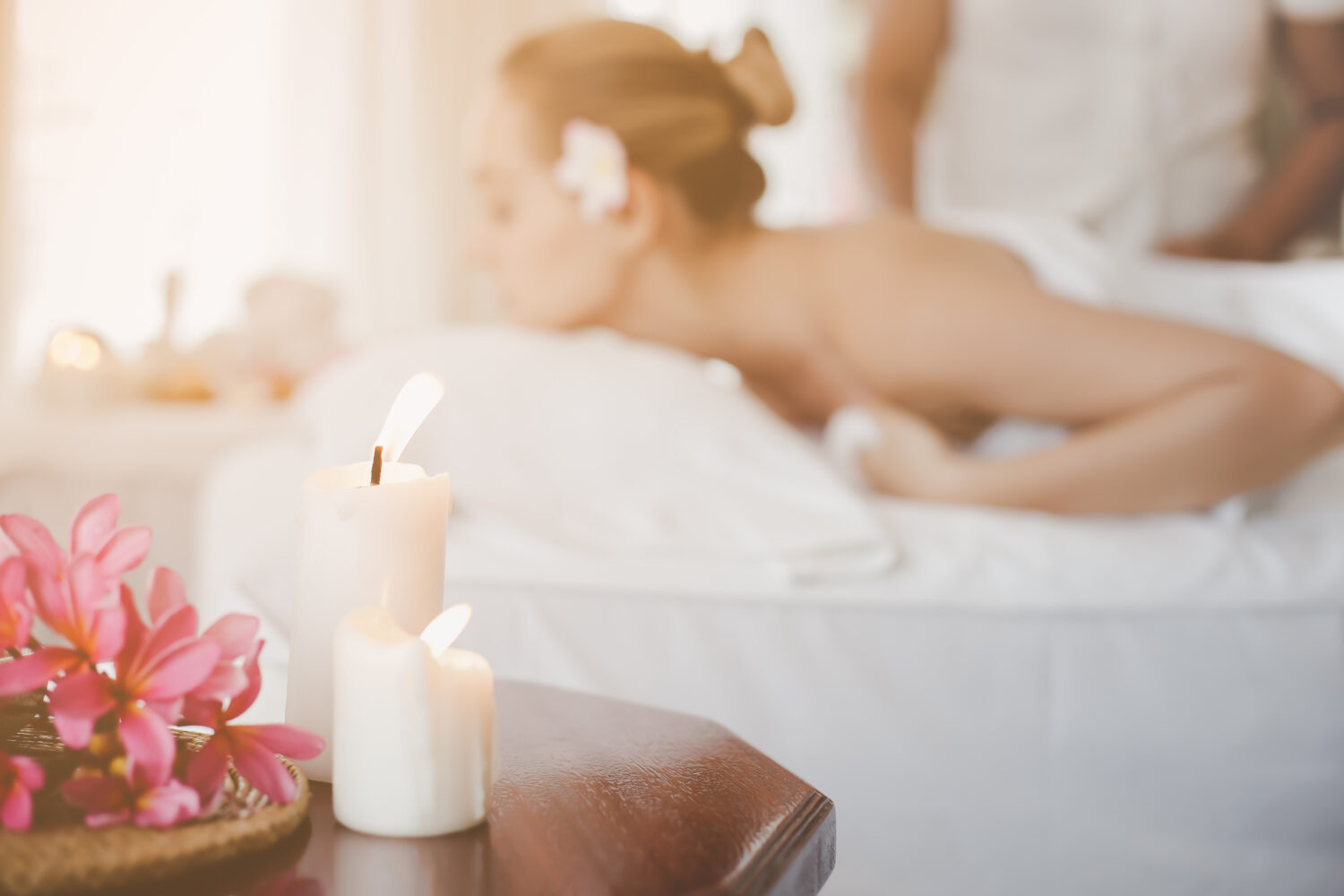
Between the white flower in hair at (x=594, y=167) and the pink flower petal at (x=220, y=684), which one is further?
the white flower in hair at (x=594, y=167)

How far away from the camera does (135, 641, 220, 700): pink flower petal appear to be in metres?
0.28

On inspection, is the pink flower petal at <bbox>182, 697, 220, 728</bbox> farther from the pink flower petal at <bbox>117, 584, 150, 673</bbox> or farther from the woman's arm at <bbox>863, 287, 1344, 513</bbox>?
the woman's arm at <bbox>863, 287, 1344, 513</bbox>

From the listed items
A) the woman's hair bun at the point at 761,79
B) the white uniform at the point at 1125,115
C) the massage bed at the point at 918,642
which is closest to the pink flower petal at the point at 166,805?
the massage bed at the point at 918,642

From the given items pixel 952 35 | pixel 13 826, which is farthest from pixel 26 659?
pixel 952 35

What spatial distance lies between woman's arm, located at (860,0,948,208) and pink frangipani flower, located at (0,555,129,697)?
1.54 m

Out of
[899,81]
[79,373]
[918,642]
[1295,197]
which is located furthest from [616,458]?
[1295,197]

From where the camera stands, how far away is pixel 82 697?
10.9 inches

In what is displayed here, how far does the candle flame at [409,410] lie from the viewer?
0.34 meters

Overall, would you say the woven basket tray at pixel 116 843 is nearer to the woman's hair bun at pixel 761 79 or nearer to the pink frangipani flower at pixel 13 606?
the pink frangipani flower at pixel 13 606

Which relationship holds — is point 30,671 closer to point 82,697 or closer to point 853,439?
point 82,697

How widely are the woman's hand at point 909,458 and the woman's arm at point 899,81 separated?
0.76 meters

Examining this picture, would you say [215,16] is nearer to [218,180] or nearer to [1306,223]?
[218,180]

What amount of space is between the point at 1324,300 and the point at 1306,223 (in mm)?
695

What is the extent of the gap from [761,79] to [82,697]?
106cm
